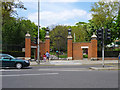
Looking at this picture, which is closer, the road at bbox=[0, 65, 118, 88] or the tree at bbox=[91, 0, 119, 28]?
the road at bbox=[0, 65, 118, 88]

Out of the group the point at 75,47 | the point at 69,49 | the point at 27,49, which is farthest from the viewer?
the point at 75,47

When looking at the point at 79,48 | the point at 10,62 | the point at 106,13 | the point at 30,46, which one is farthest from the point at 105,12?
the point at 10,62

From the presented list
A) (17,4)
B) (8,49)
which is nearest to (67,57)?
(8,49)


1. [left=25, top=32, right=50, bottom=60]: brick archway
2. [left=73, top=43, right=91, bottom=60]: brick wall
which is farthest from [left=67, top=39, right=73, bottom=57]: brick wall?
[left=25, top=32, right=50, bottom=60]: brick archway

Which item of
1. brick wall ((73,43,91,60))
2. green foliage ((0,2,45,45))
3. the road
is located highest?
green foliage ((0,2,45,45))

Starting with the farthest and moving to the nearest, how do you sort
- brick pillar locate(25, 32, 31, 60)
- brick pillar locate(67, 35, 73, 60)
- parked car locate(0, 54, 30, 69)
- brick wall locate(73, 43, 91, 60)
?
brick wall locate(73, 43, 91, 60), brick pillar locate(67, 35, 73, 60), brick pillar locate(25, 32, 31, 60), parked car locate(0, 54, 30, 69)

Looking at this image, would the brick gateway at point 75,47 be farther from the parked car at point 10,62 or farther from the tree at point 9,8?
the parked car at point 10,62

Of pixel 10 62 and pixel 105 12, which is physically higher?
pixel 105 12

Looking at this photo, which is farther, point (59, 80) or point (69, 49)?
point (69, 49)

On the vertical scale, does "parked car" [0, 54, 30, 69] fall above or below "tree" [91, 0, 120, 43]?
below

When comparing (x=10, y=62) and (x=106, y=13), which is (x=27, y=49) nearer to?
(x=10, y=62)

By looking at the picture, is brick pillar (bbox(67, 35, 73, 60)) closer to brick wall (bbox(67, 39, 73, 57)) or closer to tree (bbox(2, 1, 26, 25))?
brick wall (bbox(67, 39, 73, 57))

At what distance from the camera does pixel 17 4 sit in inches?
1385

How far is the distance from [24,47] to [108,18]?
18.5 meters
